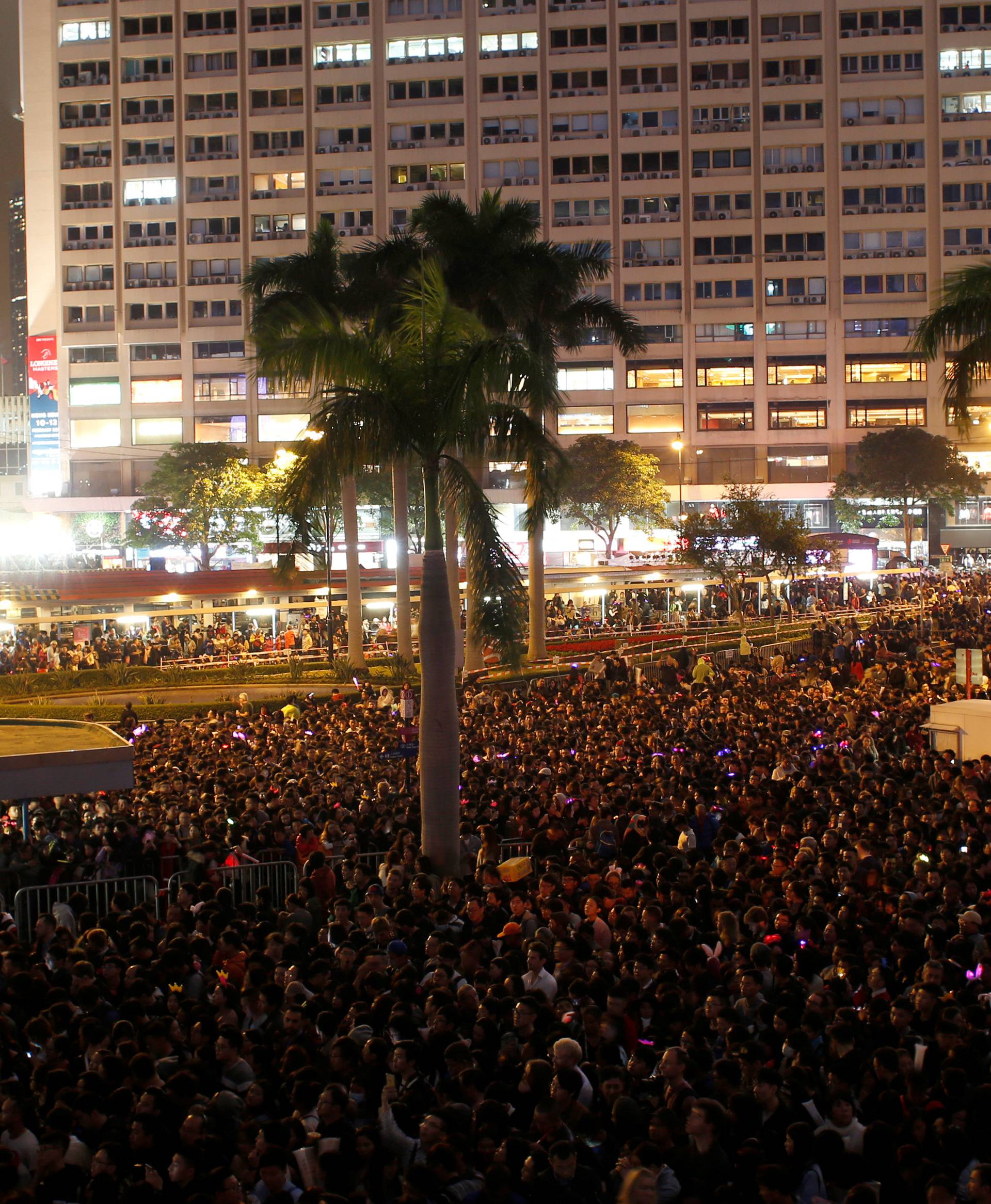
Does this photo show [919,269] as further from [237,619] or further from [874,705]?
[874,705]

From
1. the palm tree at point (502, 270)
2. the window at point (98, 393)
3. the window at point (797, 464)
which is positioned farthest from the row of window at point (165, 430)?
the palm tree at point (502, 270)

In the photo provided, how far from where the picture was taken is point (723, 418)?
81250 millimetres

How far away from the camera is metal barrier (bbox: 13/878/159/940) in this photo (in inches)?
458

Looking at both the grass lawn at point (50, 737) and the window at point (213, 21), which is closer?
the grass lawn at point (50, 737)

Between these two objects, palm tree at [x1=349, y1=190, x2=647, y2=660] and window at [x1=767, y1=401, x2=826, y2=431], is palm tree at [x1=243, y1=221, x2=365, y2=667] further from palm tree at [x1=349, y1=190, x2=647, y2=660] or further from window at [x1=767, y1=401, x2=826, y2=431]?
window at [x1=767, y1=401, x2=826, y2=431]

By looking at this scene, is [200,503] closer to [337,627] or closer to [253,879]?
[337,627]

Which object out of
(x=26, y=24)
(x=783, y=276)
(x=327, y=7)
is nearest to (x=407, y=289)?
(x=783, y=276)

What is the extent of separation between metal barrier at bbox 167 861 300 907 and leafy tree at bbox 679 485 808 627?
3206cm

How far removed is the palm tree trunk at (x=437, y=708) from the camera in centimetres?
1351

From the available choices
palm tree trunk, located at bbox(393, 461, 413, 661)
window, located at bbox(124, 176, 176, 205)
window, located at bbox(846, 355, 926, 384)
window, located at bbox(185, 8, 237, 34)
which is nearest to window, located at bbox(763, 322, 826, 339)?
window, located at bbox(846, 355, 926, 384)

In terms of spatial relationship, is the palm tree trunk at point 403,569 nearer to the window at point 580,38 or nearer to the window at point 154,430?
the window at point 154,430

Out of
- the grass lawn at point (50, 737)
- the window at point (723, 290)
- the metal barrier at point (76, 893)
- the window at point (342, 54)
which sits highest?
the window at point (342, 54)

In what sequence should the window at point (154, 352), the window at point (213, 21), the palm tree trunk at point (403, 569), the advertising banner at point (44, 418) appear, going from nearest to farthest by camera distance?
the palm tree trunk at point (403, 569)
the window at point (213, 21)
the advertising banner at point (44, 418)
the window at point (154, 352)

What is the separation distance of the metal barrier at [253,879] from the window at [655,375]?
71.1 m
